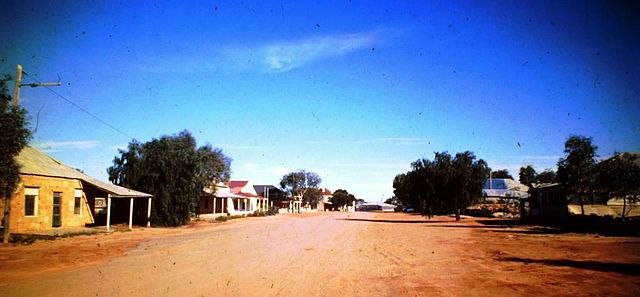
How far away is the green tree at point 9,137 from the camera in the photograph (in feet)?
55.9

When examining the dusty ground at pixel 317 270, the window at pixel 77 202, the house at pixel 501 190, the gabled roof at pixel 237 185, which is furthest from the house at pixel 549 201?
the gabled roof at pixel 237 185

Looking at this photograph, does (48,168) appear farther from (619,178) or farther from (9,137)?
(619,178)

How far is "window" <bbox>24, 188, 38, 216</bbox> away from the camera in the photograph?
24359 mm

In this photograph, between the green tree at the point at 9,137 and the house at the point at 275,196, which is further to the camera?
the house at the point at 275,196

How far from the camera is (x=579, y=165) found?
110 feet

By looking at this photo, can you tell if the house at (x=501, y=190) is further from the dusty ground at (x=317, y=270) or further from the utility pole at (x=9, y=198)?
the utility pole at (x=9, y=198)

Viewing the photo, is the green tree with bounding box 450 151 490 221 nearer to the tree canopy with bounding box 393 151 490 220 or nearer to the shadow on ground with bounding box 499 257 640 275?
the tree canopy with bounding box 393 151 490 220

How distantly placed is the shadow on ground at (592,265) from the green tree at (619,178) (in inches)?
777

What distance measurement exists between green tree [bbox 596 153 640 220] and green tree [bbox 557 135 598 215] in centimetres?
120

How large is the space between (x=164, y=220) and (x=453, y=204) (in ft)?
88.6

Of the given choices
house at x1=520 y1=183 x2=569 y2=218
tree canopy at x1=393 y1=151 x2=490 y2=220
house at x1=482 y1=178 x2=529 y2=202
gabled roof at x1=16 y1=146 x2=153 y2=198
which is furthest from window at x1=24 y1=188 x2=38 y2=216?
house at x1=482 y1=178 x2=529 y2=202

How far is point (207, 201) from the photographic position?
56.9 metres

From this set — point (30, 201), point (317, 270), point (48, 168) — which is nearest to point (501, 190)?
point (48, 168)

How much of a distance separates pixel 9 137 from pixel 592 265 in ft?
69.8
